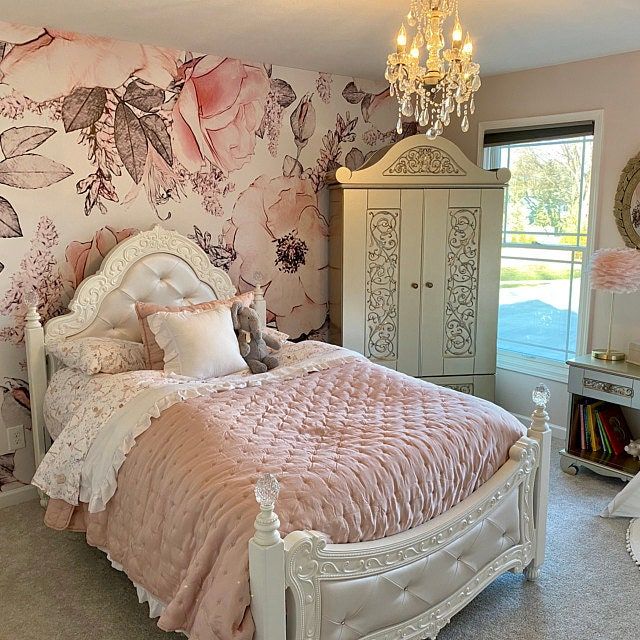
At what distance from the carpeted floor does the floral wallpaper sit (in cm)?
76

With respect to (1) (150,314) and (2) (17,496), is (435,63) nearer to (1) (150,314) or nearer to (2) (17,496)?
(1) (150,314)

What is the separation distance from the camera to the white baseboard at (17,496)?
338cm

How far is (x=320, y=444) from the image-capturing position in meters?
2.29

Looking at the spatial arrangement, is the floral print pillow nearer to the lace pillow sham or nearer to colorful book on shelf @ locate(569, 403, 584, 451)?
the lace pillow sham

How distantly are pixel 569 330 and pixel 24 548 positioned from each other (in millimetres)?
3370

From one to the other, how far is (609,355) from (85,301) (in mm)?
2888

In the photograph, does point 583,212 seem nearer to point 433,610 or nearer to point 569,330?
point 569,330

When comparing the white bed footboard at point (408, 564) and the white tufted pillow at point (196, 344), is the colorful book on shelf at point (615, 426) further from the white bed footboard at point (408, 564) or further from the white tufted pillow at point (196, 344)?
the white tufted pillow at point (196, 344)

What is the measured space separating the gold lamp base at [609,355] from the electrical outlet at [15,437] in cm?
319

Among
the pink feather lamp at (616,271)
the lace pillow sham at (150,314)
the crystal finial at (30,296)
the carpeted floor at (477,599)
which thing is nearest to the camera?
the carpeted floor at (477,599)

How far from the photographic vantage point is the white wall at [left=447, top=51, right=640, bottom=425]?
→ 12.1 ft

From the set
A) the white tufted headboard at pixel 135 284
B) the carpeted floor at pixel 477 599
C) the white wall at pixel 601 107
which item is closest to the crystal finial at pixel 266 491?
the carpeted floor at pixel 477 599

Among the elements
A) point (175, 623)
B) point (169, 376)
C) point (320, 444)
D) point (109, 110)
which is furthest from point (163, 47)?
point (175, 623)

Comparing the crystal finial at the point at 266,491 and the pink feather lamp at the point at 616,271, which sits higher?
the pink feather lamp at the point at 616,271
